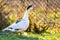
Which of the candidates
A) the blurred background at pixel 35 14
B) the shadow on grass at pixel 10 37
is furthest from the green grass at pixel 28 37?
the blurred background at pixel 35 14

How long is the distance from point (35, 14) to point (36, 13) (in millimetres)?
69

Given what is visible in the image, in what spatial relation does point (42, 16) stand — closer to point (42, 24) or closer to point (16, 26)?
point (42, 24)

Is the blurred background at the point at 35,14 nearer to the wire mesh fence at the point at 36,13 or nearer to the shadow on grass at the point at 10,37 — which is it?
the wire mesh fence at the point at 36,13

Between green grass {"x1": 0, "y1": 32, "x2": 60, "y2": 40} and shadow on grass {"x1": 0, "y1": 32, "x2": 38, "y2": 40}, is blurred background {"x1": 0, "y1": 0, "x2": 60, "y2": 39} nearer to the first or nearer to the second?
green grass {"x1": 0, "y1": 32, "x2": 60, "y2": 40}

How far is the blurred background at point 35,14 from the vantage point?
32.1ft

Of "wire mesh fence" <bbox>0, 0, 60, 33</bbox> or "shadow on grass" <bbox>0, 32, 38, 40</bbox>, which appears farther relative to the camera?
"wire mesh fence" <bbox>0, 0, 60, 33</bbox>

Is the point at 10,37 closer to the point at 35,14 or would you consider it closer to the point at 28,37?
the point at 28,37

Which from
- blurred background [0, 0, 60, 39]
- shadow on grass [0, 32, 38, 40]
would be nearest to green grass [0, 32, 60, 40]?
shadow on grass [0, 32, 38, 40]

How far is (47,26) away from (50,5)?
89 centimetres

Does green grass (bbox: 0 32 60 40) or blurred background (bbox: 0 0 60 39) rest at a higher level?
blurred background (bbox: 0 0 60 39)

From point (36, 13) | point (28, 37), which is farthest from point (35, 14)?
point (28, 37)

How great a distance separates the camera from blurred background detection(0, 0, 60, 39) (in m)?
9.77

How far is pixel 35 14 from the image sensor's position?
999 cm

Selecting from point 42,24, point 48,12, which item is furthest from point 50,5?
point 42,24
